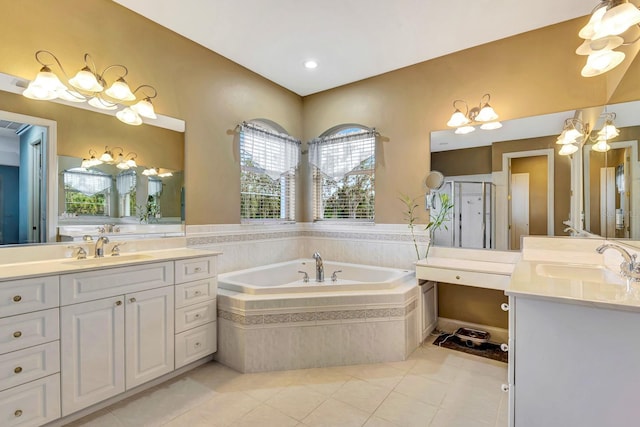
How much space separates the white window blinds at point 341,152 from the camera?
3499 mm

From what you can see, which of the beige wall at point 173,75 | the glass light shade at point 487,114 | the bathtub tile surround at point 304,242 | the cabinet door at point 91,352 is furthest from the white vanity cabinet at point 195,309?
the glass light shade at point 487,114

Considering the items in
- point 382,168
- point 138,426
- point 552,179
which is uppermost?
point 382,168

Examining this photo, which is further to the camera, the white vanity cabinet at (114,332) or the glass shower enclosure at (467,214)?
the glass shower enclosure at (467,214)

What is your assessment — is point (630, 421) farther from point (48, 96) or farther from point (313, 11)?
point (48, 96)

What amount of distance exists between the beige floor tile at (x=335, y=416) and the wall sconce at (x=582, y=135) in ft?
Result: 7.48

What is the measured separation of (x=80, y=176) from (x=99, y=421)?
1.57 meters

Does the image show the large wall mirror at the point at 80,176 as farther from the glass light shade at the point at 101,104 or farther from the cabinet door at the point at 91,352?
the cabinet door at the point at 91,352

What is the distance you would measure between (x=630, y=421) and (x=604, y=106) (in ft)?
6.92

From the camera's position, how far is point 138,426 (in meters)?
1.71

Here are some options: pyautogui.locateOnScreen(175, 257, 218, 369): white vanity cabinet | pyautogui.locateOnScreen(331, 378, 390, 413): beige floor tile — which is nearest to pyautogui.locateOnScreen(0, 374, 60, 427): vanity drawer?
pyautogui.locateOnScreen(175, 257, 218, 369): white vanity cabinet

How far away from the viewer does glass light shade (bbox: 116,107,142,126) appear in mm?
2260

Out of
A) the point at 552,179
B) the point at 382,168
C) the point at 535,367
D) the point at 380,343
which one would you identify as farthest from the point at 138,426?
the point at 552,179

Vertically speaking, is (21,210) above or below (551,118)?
below

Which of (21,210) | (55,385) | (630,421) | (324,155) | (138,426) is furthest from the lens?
(324,155)
